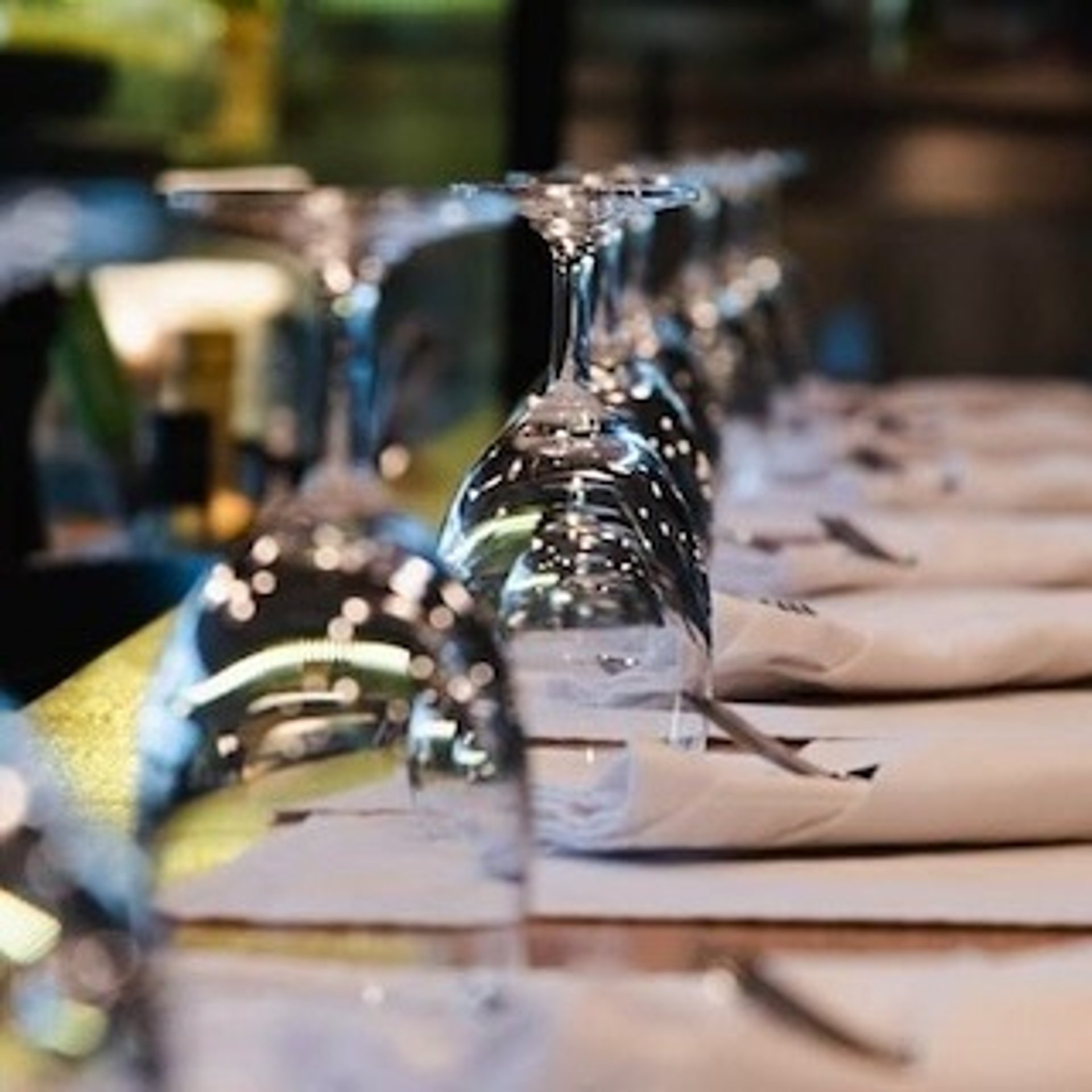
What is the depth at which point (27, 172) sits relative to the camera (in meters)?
3.61

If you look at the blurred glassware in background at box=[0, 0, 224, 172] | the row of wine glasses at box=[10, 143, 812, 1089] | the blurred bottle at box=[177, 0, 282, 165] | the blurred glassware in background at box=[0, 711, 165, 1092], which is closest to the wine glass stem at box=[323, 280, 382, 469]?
the row of wine glasses at box=[10, 143, 812, 1089]

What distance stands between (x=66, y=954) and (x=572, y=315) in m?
0.67

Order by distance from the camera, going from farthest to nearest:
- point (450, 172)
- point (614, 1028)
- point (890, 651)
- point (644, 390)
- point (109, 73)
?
1. point (450, 172)
2. point (109, 73)
3. point (644, 390)
4. point (890, 651)
5. point (614, 1028)

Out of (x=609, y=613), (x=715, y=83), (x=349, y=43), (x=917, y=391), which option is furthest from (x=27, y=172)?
(x=715, y=83)

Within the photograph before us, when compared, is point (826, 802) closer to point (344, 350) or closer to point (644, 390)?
point (344, 350)

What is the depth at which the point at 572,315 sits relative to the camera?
56.4 inches

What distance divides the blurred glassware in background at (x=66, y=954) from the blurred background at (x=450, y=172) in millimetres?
814

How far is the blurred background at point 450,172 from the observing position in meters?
3.23

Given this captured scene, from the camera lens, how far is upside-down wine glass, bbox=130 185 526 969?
3.43 feet

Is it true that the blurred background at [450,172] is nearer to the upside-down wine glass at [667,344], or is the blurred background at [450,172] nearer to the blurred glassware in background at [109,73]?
the blurred glassware in background at [109,73]

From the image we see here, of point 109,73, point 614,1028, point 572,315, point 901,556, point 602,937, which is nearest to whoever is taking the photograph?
point 614,1028

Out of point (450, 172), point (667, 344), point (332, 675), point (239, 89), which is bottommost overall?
point (450, 172)

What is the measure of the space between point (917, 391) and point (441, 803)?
2.96 metres

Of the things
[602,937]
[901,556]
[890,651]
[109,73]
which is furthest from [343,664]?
[109,73]
